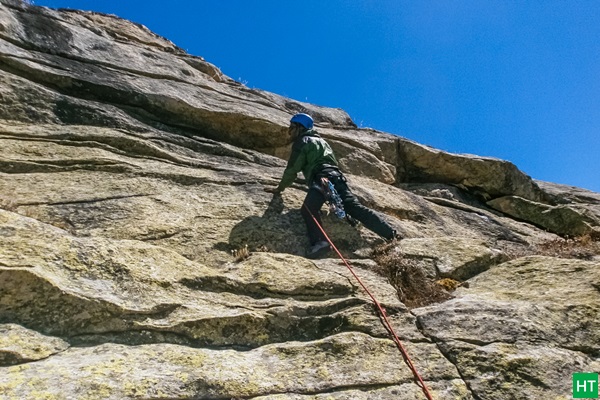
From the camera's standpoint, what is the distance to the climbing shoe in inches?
394

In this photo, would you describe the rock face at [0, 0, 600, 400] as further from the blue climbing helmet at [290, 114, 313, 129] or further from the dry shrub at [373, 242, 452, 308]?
the blue climbing helmet at [290, 114, 313, 129]

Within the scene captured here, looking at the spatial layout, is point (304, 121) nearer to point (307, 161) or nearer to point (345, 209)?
point (307, 161)

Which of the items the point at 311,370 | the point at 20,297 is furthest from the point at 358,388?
the point at 20,297

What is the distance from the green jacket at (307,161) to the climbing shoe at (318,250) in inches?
84.8

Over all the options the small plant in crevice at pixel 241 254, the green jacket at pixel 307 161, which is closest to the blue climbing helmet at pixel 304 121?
the green jacket at pixel 307 161

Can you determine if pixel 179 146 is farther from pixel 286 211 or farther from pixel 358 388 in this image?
pixel 358 388

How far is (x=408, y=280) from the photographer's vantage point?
9328mm

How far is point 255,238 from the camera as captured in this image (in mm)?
10281

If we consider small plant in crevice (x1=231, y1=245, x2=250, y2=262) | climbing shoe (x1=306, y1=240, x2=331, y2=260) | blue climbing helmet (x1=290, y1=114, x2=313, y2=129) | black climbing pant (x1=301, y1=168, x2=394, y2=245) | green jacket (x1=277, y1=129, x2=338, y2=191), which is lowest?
small plant in crevice (x1=231, y1=245, x2=250, y2=262)

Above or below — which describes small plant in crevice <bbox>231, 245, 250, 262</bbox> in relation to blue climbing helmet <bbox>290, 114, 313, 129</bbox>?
below

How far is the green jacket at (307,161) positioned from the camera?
11789mm

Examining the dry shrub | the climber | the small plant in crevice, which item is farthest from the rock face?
the climber

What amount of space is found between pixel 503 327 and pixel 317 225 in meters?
4.46

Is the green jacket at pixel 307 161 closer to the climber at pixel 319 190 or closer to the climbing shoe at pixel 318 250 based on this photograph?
the climber at pixel 319 190
